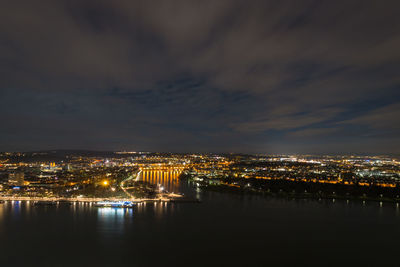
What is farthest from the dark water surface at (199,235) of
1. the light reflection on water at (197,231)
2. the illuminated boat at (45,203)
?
the illuminated boat at (45,203)

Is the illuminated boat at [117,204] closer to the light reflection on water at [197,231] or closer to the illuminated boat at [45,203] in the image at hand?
the light reflection on water at [197,231]

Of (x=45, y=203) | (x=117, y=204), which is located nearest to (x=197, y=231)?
(x=117, y=204)

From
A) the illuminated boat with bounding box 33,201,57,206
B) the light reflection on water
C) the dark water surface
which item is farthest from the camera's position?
the illuminated boat with bounding box 33,201,57,206

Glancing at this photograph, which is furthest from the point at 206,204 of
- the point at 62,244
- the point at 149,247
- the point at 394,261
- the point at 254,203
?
the point at 394,261

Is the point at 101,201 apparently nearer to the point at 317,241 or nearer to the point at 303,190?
the point at 317,241

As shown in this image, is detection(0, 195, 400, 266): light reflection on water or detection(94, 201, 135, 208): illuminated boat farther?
detection(94, 201, 135, 208): illuminated boat

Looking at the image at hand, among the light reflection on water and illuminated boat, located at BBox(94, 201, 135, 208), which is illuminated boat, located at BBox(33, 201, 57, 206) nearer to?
the light reflection on water

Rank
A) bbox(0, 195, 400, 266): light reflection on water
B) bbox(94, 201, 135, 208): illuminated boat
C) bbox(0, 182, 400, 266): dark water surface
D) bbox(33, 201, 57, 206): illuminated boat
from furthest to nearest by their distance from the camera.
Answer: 1. bbox(33, 201, 57, 206): illuminated boat
2. bbox(94, 201, 135, 208): illuminated boat
3. bbox(0, 195, 400, 266): light reflection on water
4. bbox(0, 182, 400, 266): dark water surface

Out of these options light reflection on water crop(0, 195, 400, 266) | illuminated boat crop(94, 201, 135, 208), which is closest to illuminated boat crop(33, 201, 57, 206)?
light reflection on water crop(0, 195, 400, 266)
